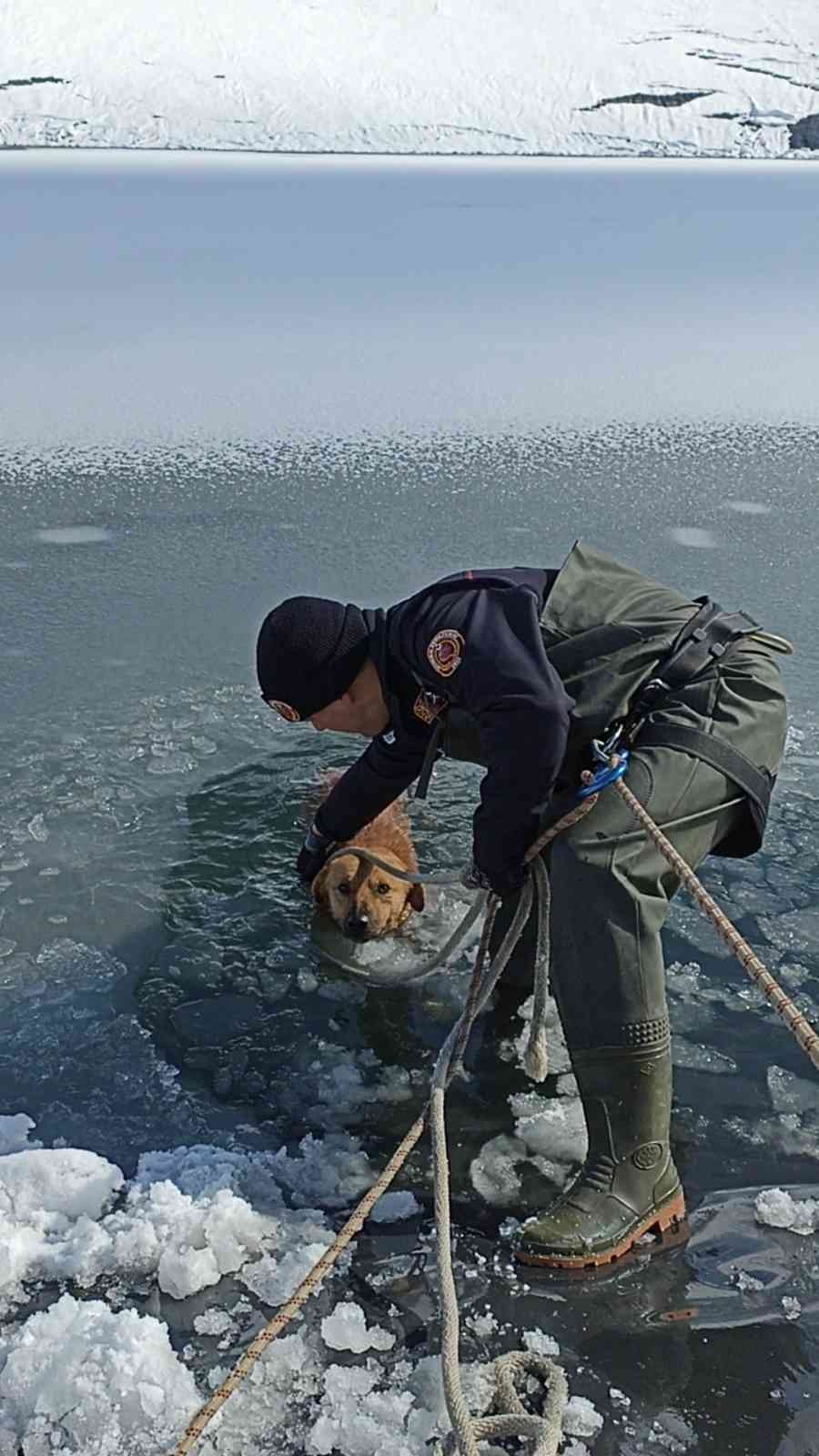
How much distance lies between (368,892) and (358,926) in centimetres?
12

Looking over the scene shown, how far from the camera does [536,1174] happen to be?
2697 mm

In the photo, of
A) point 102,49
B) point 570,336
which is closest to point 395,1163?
point 570,336

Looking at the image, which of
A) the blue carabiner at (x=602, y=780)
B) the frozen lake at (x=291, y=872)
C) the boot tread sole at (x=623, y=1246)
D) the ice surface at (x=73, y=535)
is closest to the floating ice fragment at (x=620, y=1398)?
the frozen lake at (x=291, y=872)

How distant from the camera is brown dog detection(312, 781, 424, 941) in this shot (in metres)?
3.62

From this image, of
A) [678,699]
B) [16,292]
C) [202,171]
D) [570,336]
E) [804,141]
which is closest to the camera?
[678,699]

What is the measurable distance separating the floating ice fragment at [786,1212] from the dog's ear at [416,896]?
1.49m

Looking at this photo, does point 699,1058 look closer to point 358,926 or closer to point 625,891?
point 625,891

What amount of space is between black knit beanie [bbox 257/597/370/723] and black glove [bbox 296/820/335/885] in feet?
2.51

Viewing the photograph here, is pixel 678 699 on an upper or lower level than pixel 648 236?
upper

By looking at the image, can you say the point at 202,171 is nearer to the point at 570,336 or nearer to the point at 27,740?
the point at 570,336

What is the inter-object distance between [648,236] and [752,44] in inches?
2974

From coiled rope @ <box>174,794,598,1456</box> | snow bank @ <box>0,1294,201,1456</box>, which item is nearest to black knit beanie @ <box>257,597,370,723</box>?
coiled rope @ <box>174,794,598,1456</box>

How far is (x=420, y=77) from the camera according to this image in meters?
79.8

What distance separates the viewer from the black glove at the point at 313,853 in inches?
134
